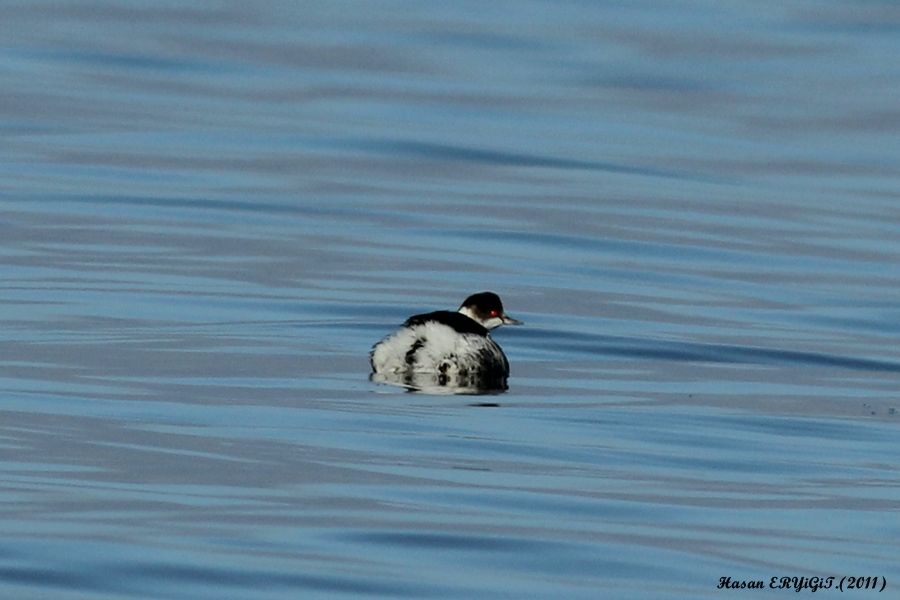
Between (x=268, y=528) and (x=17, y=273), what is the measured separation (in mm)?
8433

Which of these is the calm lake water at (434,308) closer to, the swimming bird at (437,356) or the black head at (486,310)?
the swimming bird at (437,356)

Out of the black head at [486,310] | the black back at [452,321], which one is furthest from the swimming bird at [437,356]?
the black head at [486,310]

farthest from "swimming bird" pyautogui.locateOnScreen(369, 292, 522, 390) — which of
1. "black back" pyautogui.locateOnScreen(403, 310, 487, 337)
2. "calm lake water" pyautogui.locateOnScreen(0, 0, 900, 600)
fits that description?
"calm lake water" pyautogui.locateOnScreen(0, 0, 900, 600)

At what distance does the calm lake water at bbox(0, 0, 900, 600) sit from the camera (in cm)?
905

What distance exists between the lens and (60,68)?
A: 115ft

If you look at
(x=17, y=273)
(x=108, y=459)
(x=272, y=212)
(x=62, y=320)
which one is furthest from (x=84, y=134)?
(x=108, y=459)

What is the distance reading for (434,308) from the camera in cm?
1672

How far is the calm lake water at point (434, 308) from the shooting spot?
9.05m

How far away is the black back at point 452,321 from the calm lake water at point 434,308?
0.45 metres

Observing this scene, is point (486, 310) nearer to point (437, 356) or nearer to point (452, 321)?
point (452, 321)

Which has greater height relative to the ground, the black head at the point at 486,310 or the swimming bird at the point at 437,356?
the black head at the point at 486,310

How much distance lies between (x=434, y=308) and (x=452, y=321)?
3.56m

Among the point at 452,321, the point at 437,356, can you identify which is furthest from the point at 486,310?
the point at 437,356

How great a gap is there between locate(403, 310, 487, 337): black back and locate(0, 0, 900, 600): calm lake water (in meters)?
0.45
